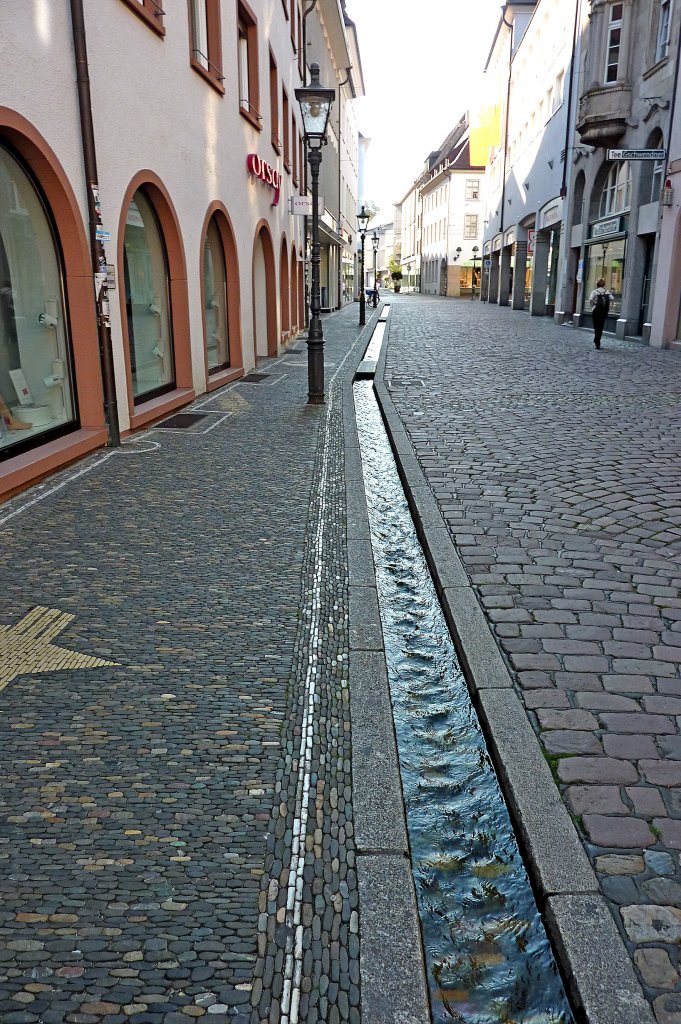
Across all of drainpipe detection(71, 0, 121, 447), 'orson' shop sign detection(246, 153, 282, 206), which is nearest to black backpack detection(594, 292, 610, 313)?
'orson' shop sign detection(246, 153, 282, 206)

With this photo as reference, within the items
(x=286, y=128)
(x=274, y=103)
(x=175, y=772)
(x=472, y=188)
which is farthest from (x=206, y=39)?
(x=472, y=188)

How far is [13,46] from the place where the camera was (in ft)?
23.2

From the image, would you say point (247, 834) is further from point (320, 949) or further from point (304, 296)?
point (304, 296)

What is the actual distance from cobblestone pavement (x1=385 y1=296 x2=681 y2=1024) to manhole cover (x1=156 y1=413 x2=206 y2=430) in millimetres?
2890

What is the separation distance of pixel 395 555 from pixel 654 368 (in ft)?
41.7

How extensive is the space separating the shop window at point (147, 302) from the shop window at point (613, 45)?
61.8 feet

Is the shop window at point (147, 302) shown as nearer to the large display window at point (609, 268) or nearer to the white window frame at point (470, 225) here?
the large display window at point (609, 268)

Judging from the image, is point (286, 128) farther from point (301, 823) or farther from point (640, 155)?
point (301, 823)

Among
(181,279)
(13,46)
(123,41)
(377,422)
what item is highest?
(123,41)

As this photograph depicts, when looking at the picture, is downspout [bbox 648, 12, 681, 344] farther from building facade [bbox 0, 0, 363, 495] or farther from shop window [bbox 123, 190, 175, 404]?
shop window [bbox 123, 190, 175, 404]

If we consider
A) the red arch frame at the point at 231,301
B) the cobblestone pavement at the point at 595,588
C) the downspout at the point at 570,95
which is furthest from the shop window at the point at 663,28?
the cobblestone pavement at the point at 595,588

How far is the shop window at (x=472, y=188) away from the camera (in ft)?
252

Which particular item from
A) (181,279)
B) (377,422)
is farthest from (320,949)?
(181,279)

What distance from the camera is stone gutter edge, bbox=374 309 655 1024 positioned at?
2260mm
